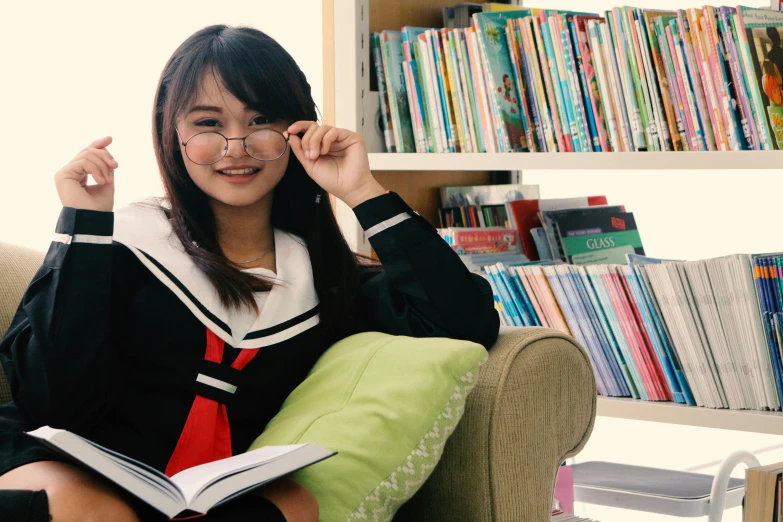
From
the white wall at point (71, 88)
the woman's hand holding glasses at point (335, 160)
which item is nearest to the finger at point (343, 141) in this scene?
the woman's hand holding glasses at point (335, 160)

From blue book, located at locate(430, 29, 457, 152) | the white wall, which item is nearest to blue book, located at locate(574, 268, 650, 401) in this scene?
blue book, located at locate(430, 29, 457, 152)

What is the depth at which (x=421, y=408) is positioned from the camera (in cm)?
117

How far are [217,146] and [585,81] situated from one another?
0.79 metres

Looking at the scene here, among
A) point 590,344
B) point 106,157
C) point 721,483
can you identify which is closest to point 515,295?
point 590,344

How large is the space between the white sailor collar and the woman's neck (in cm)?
6

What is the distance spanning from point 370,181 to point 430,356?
1.16 feet

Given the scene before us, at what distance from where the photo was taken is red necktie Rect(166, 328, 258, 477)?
1.24m

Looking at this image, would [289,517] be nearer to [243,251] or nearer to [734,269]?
[243,251]

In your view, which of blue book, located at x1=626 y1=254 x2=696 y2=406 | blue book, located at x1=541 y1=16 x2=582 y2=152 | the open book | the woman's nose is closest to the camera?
the open book

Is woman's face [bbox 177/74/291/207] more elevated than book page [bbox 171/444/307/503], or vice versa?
woman's face [bbox 177/74/291/207]

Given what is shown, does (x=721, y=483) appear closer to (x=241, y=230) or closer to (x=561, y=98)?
(x=561, y=98)

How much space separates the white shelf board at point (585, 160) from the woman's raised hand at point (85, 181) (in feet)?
2.61

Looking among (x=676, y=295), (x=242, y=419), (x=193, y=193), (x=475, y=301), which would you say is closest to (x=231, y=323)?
(x=242, y=419)

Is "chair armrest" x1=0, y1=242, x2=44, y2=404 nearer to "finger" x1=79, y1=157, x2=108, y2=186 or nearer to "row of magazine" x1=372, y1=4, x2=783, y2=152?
"finger" x1=79, y1=157, x2=108, y2=186
